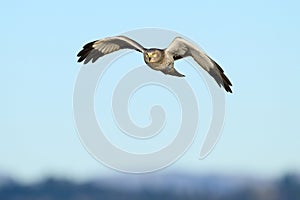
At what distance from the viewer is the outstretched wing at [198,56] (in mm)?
8328

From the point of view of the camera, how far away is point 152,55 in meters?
7.87

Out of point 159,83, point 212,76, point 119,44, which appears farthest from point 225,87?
point 119,44

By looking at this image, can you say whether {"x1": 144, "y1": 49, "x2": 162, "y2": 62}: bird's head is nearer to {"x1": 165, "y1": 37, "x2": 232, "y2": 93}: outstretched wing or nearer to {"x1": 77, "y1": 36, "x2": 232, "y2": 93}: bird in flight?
{"x1": 77, "y1": 36, "x2": 232, "y2": 93}: bird in flight

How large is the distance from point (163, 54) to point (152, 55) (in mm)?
188

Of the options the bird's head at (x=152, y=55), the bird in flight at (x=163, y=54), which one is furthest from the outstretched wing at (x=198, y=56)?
the bird's head at (x=152, y=55)

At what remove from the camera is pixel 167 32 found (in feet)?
28.5

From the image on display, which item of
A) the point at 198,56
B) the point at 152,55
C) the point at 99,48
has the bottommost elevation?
the point at 152,55

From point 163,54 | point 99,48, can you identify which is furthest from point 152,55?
point 99,48

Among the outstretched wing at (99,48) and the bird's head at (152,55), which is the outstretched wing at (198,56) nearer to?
the bird's head at (152,55)

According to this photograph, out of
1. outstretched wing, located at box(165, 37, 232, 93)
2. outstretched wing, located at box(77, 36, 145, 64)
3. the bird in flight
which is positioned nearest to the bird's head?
the bird in flight

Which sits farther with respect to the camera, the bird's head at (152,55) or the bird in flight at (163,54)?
the bird in flight at (163,54)

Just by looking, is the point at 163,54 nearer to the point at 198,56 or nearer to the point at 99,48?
the point at 198,56

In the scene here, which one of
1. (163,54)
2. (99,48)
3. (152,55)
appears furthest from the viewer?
(99,48)

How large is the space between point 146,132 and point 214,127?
77 cm
